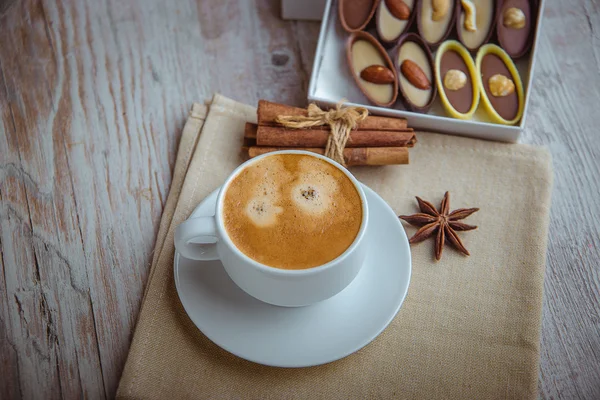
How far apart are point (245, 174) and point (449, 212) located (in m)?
0.46

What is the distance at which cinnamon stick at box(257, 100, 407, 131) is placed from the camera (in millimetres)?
1189

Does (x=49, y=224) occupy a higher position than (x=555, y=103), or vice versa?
(x=555, y=103)

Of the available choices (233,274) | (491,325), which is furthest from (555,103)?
(233,274)

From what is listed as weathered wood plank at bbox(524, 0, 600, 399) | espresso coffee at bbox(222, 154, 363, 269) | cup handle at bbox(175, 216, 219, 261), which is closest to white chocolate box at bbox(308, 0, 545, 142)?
weathered wood plank at bbox(524, 0, 600, 399)

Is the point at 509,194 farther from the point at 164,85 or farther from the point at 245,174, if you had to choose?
the point at 164,85

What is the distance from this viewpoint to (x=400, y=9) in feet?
4.51

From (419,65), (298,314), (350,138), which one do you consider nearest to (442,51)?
(419,65)

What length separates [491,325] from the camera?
1.00 metres

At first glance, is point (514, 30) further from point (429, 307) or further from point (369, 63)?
point (429, 307)

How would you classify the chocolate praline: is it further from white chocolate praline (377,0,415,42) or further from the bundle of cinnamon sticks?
the bundle of cinnamon sticks

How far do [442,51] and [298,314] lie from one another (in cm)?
78

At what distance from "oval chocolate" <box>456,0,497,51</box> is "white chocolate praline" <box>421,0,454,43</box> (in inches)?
1.1

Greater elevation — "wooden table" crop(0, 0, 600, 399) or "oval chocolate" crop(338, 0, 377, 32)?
"oval chocolate" crop(338, 0, 377, 32)

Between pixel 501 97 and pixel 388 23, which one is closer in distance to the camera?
pixel 501 97
